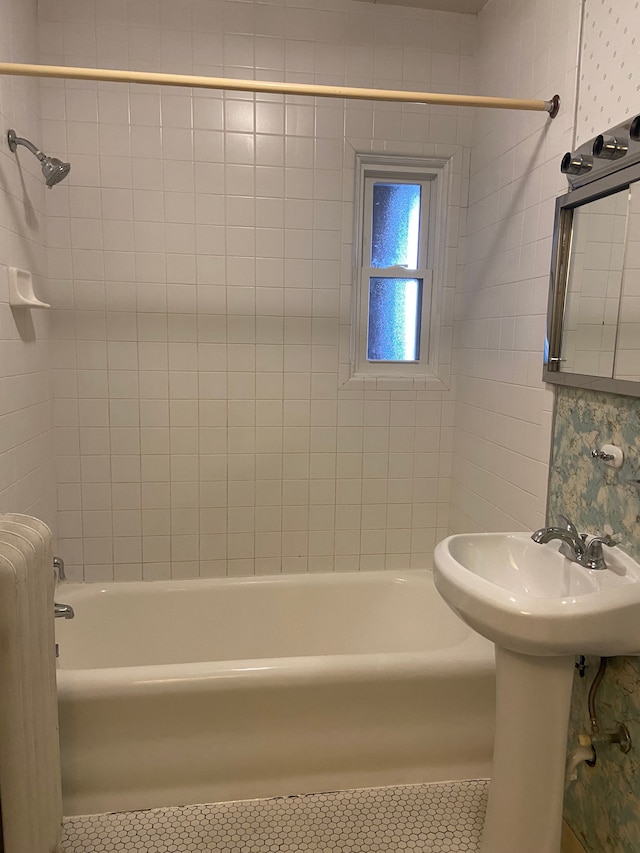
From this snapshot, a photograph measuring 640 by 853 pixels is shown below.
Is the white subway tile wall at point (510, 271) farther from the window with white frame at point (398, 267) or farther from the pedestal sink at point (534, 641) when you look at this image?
the pedestal sink at point (534, 641)

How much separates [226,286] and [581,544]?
1.63m

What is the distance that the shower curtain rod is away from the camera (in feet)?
5.27

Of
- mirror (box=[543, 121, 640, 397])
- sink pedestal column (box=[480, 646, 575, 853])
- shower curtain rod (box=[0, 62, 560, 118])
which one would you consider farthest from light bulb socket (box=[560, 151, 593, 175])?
sink pedestal column (box=[480, 646, 575, 853])

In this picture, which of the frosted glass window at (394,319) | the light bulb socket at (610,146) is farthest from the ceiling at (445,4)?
the light bulb socket at (610,146)

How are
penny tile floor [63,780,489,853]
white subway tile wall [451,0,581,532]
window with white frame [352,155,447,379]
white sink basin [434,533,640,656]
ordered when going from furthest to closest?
1. window with white frame [352,155,447,379]
2. white subway tile wall [451,0,581,532]
3. penny tile floor [63,780,489,853]
4. white sink basin [434,533,640,656]

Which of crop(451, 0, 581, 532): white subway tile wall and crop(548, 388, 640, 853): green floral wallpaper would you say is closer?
crop(548, 388, 640, 853): green floral wallpaper

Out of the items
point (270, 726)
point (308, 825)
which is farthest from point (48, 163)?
point (308, 825)

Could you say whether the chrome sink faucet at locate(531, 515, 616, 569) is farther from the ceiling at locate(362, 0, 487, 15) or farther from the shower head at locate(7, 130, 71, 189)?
the ceiling at locate(362, 0, 487, 15)

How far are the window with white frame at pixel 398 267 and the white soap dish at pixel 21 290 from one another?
1243 mm

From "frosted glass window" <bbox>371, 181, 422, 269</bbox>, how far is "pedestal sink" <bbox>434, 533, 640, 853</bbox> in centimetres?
140

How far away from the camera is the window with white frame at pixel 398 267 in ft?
8.18

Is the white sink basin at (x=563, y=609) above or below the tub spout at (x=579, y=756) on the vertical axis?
above

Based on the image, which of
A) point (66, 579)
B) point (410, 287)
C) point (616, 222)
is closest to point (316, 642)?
point (66, 579)

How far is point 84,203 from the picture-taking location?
7.41 feet
